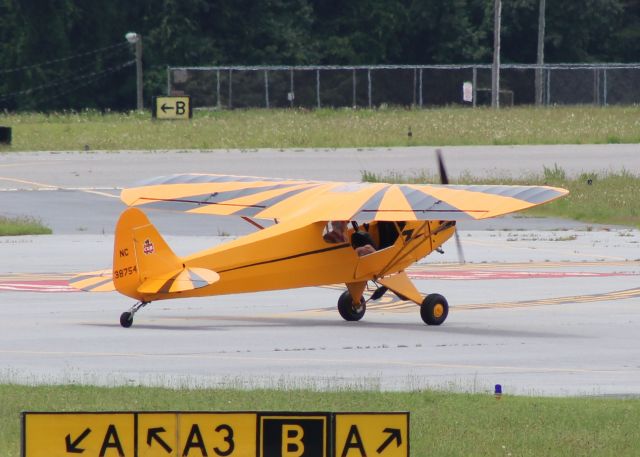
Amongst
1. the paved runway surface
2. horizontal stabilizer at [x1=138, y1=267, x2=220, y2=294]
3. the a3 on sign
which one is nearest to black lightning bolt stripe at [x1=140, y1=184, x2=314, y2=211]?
the paved runway surface

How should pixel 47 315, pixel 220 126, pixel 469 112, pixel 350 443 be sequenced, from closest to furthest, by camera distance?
pixel 350 443 < pixel 47 315 < pixel 220 126 < pixel 469 112

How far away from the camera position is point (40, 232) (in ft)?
102

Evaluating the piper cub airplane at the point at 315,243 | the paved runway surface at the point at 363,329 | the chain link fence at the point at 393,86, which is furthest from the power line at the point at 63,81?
the piper cub airplane at the point at 315,243

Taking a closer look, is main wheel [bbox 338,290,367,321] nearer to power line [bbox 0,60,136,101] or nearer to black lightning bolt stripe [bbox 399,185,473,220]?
black lightning bolt stripe [bbox 399,185,473,220]

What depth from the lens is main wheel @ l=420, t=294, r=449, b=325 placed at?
19.1 meters

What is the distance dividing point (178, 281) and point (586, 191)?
22.9 metres

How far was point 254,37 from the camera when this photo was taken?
86.5m

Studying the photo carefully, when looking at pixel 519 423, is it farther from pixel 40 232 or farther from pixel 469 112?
pixel 469 112

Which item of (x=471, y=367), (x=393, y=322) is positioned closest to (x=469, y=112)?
(x=393, y=322)

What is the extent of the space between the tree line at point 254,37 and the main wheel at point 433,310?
65314 mm

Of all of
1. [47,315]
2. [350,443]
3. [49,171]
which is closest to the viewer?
[350,443]

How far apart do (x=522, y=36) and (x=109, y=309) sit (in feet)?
237

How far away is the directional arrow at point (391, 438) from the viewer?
7371mm

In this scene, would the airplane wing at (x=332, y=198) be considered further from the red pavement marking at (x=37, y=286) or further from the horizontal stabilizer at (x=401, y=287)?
the red pavement marking at (x=37, y=286)
